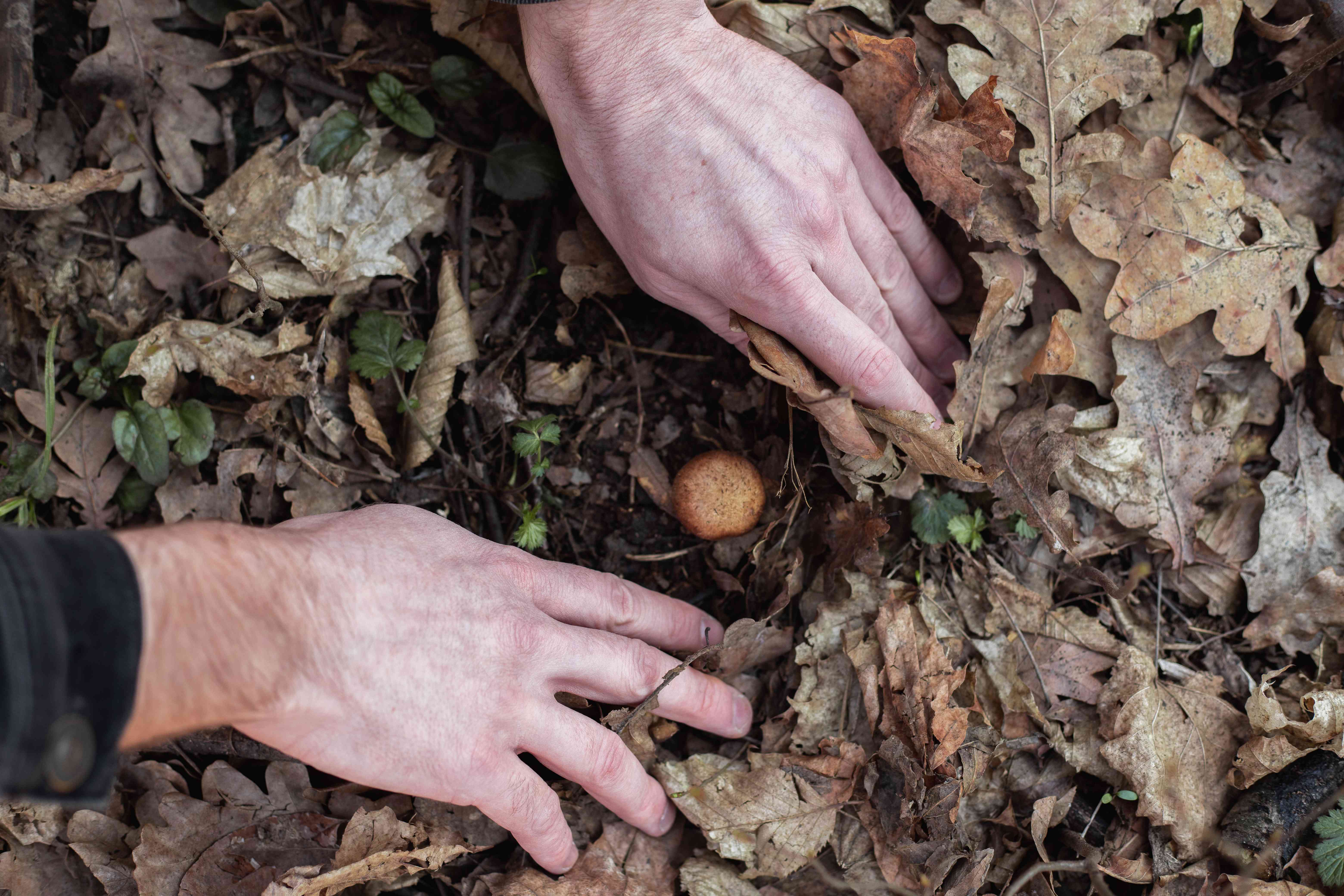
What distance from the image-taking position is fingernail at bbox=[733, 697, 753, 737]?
2.91 m

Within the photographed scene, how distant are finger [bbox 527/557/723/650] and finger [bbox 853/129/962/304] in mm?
1471

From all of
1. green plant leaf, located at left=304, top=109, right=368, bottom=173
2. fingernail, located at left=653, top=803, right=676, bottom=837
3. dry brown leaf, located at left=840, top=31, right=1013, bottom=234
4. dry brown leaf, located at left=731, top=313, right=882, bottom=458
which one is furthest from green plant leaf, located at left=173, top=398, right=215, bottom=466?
dry brown leaf, located at left=840, top=31, right=1013, bottom=234

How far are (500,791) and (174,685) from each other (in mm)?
994

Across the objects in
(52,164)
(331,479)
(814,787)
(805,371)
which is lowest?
(814,787)

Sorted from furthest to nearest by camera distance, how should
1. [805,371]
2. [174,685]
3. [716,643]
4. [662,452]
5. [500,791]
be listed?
[662,452], [716,643], [805,371], [500,791], [174,685]

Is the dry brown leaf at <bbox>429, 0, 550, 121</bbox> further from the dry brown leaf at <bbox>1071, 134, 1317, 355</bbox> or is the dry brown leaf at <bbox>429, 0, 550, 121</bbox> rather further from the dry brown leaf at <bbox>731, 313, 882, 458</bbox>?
the dry brown leaf at <bbox>1071, 134, 1317, 355</bbox>

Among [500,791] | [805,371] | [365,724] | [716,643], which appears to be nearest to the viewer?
[365,724]

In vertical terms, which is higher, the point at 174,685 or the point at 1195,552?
the point at 174,685

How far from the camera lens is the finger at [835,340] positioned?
254 cm

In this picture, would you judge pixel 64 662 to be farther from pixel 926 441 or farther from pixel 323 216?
pixel 926 441

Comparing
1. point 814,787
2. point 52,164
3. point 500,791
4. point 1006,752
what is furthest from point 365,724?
point 52,164

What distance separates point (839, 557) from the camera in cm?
297

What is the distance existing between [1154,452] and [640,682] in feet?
6.42

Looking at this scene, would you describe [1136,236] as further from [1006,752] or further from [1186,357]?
[1006,752]
